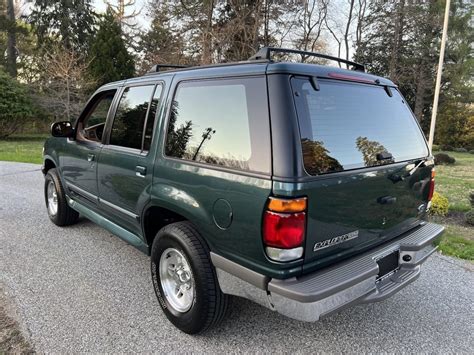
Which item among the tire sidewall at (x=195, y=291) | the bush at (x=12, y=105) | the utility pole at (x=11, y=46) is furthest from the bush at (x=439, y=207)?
the utility pole at (x=11, y=46)

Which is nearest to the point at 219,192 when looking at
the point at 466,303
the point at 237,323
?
the point at 237,323

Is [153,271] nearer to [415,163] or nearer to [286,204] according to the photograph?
[286,204]

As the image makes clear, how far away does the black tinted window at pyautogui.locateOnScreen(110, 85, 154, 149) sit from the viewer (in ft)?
9.97

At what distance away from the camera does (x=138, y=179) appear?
9.50 ft

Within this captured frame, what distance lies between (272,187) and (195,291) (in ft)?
3.38

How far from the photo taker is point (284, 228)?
192 centimetres

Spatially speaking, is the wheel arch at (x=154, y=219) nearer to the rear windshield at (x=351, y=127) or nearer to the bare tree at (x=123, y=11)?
the rear windshield at (x=351, y=127)

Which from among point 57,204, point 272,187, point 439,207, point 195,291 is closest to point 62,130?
point 57,204

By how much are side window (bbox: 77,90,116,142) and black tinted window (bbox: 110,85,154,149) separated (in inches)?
13.4

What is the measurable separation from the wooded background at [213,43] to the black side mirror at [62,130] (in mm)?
11037

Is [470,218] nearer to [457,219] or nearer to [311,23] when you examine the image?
[457,219]

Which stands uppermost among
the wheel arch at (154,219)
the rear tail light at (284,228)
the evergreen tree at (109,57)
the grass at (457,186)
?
the evergreen tree at (109,57)

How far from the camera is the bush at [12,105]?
63.6 feet

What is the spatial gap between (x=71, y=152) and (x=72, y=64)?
60.7ft
